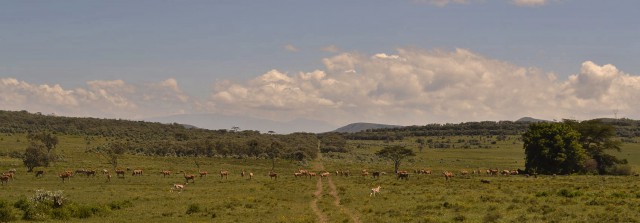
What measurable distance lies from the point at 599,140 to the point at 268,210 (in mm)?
75143

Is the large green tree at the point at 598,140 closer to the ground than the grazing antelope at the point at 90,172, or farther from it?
farther from it

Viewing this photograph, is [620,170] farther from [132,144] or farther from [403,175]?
[132,144]

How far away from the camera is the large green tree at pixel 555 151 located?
272 feet

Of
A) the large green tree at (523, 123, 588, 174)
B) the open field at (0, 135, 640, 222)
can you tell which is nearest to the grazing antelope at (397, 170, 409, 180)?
the open field at (0, 135, 640, 222)

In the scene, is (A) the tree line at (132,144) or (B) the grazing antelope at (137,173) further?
(A) the tree line at (132,144)

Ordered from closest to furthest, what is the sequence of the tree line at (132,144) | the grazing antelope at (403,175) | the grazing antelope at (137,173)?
the grazing antelope at (403,175)
the grazing antelope at (137,173)
the tree line at (132,144)

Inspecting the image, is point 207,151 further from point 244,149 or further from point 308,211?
point 308,211

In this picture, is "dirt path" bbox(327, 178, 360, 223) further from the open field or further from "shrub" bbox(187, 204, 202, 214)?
"shrub" bbox(187, 204, 202, 214)

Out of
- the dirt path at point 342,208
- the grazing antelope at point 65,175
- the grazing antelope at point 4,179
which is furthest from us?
the grazing antelope at point 65,175

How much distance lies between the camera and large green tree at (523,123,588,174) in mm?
82812

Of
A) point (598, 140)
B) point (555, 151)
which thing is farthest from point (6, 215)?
point (598, 140)

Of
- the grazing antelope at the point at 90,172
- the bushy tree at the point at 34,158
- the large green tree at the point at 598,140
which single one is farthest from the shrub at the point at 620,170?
the bushy tree at the point at 34,158

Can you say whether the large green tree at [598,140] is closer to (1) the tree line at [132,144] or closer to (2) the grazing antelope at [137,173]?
(1) the tree line at [132,144]

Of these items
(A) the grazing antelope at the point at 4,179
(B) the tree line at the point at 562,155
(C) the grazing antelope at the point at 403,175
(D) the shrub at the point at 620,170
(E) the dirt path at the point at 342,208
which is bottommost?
(E) the dirt path at the point at 342,208
